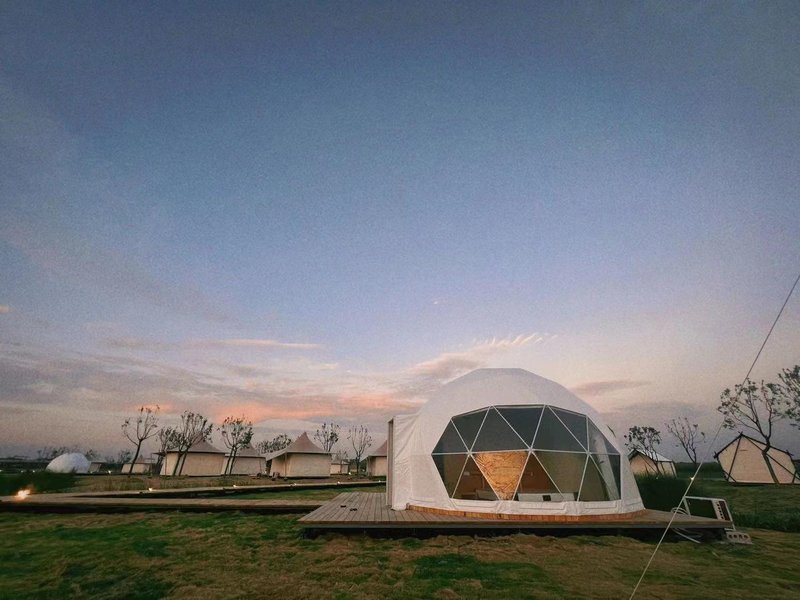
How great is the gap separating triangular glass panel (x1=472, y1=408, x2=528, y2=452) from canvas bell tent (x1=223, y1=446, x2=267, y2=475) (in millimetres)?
40826

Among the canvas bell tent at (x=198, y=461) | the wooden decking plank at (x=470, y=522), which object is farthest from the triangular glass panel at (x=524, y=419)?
the canvas bell tent at (x=198, y=461)

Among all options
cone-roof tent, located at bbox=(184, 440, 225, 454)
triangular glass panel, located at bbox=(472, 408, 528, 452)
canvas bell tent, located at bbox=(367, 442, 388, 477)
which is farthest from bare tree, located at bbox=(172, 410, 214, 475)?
triangular glass panel, located at bbox=(472, 408, 528, 452)

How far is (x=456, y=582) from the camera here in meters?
5.33

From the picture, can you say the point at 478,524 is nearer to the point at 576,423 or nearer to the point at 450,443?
the point at 450,443

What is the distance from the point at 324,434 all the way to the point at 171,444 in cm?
2201

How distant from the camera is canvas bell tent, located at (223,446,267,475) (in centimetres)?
4247

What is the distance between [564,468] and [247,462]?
43.7m

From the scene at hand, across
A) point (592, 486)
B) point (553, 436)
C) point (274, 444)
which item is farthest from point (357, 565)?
point (274, 444)

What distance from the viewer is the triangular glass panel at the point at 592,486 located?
9.48 m

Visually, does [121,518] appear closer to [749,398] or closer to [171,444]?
[171,444]

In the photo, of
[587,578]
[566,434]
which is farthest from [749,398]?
[587,578]

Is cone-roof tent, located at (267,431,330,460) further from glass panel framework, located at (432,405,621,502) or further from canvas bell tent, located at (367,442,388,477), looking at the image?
glass panel framework, located at (432,405,621,502)

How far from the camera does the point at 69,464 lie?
4131 centimetres

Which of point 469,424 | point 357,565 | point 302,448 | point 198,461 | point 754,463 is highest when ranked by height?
point 469,424
